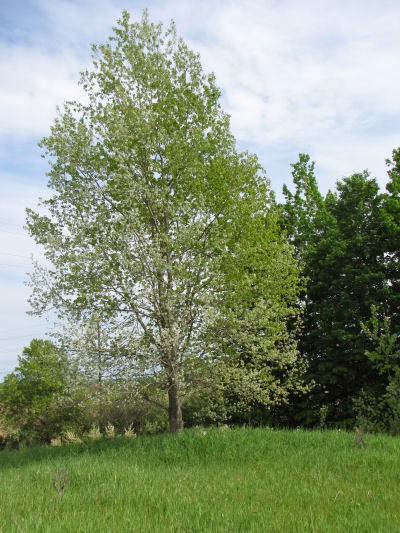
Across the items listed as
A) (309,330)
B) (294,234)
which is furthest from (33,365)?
(294,234)

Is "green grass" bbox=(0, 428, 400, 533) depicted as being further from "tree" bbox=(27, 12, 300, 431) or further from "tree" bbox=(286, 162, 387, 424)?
"tree" bbox=(286, 162, 387, 424)

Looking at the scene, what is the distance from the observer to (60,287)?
14.9 metres

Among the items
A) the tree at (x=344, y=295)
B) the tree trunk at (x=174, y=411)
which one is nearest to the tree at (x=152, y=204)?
the tree trunk at (x=174, y=411)

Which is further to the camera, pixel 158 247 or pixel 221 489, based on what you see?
pixel 158 247

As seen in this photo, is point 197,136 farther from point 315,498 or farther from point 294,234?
point 294,234

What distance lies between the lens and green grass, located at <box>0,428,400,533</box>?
5.86m

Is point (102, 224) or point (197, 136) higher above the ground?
point (197, 136)

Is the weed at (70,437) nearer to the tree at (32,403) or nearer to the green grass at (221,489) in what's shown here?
the tree at (32,403)

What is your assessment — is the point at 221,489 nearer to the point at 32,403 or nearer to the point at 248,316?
the point at 248,316

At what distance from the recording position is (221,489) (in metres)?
7.81

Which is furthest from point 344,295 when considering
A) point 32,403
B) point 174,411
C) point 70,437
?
point 32,403

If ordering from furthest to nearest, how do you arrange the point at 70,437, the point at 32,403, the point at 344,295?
the point at 32,403, the point at 70,437, the point at 344,295

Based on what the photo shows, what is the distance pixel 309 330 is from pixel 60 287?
16609mm

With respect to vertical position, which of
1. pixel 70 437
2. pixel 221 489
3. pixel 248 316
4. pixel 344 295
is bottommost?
pixel 70 437
